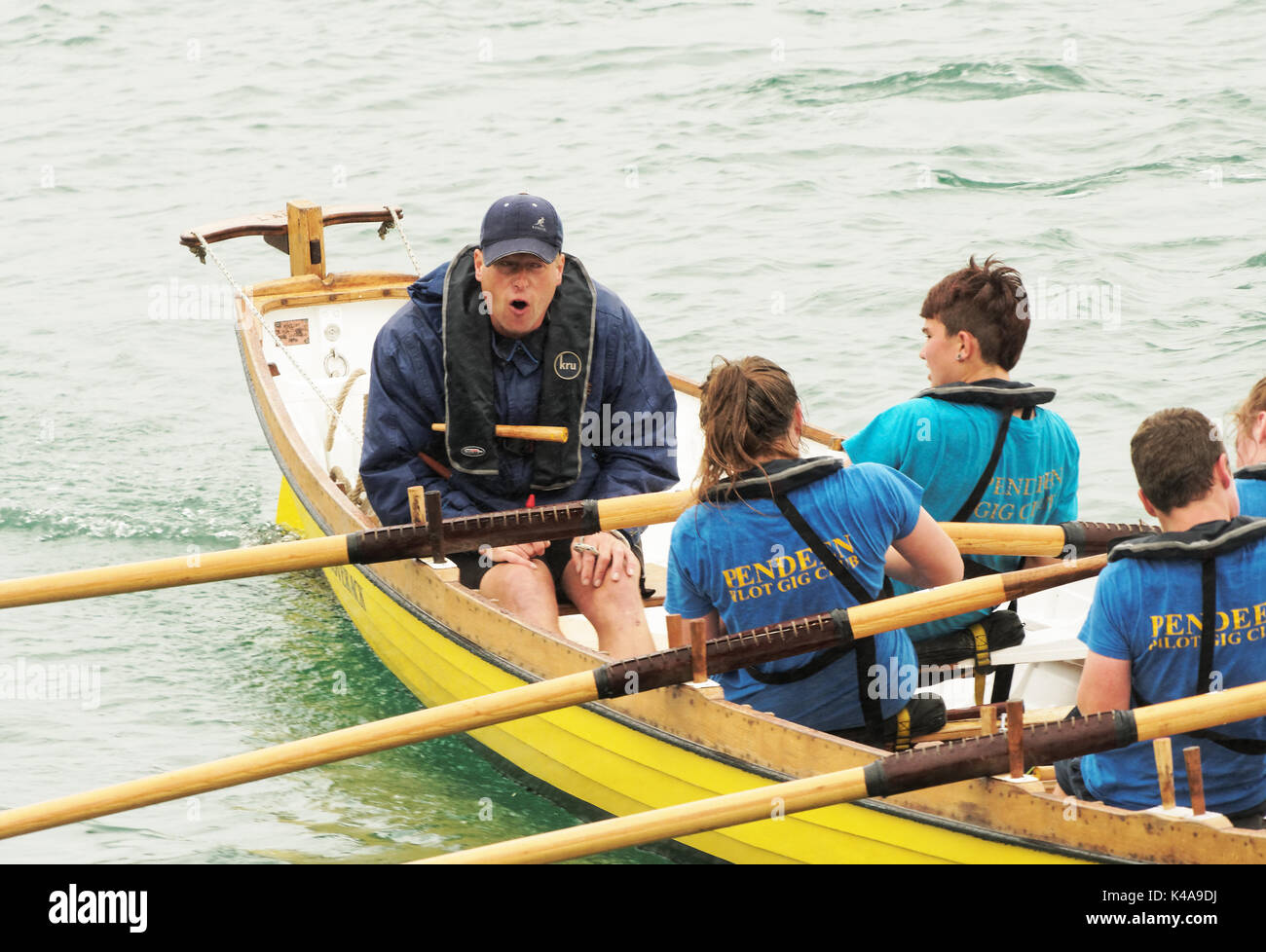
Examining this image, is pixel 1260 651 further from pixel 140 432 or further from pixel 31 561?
pixel 140 432

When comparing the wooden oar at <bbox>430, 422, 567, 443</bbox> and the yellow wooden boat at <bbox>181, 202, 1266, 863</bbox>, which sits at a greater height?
the wooden oar at <bbox>430, 422, 567, 443</bbox>

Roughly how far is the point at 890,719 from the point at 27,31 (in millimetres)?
17936

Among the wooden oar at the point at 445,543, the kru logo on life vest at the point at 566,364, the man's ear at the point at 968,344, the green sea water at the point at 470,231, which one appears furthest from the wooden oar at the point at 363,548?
the green sea water at the point at 470,231

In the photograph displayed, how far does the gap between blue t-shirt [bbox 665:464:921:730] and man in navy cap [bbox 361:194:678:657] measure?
46.9 inches

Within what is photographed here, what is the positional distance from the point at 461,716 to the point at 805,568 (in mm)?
983

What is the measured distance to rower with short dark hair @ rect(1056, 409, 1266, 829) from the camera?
3.53m

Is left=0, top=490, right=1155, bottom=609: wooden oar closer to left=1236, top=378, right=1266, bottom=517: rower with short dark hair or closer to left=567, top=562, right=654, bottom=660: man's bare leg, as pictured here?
left=567, top=562, right=654, bottom=660: man's bare leg

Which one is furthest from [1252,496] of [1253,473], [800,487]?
[800,487]

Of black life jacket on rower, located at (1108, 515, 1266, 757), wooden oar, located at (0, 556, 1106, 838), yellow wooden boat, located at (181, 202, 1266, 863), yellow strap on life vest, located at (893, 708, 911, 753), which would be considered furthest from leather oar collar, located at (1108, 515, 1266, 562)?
yellow strap on life vest, located at (893, 708, 911, 753)

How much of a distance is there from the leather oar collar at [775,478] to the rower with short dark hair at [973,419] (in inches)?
21.9

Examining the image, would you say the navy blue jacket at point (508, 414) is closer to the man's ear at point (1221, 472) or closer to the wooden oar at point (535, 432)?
the wooden oar at point (535, 432)

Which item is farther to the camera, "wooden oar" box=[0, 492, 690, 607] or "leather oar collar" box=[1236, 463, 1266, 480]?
"wooden oar" box=[0, 492, 690, 607]

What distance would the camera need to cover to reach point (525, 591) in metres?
5.48

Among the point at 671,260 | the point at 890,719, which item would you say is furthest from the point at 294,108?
the point at 890,719
